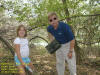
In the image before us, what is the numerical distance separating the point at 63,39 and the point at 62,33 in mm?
175

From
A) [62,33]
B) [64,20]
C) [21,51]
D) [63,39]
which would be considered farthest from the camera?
[64,20]

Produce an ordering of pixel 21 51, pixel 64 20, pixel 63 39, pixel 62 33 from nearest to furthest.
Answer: pixel 21 51
pixel 62 33
pixel 63 39
pixel 64 20

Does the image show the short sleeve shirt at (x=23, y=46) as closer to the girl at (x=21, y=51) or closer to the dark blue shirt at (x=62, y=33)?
the girl at (x=21, y=51)

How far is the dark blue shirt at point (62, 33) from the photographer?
8.86 feet

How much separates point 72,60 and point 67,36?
573 mm

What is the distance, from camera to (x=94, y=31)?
307 inches

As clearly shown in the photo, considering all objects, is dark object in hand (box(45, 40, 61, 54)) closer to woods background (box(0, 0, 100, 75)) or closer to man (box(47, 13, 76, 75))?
man (box(47, 13, 76, 75))

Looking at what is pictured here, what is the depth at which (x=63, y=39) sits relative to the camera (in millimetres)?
2863

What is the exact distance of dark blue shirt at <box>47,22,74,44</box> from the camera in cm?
270

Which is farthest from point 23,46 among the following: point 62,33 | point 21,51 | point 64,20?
point 64,20

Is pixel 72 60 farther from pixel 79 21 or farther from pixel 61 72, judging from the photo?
pixel 79 21

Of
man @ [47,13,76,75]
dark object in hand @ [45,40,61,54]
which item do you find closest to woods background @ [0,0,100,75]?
man @ [47,13,76,75]

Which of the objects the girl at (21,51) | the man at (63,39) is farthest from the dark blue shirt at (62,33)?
the girl at (21,51)

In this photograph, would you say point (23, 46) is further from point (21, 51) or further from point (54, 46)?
point (54, 46)
